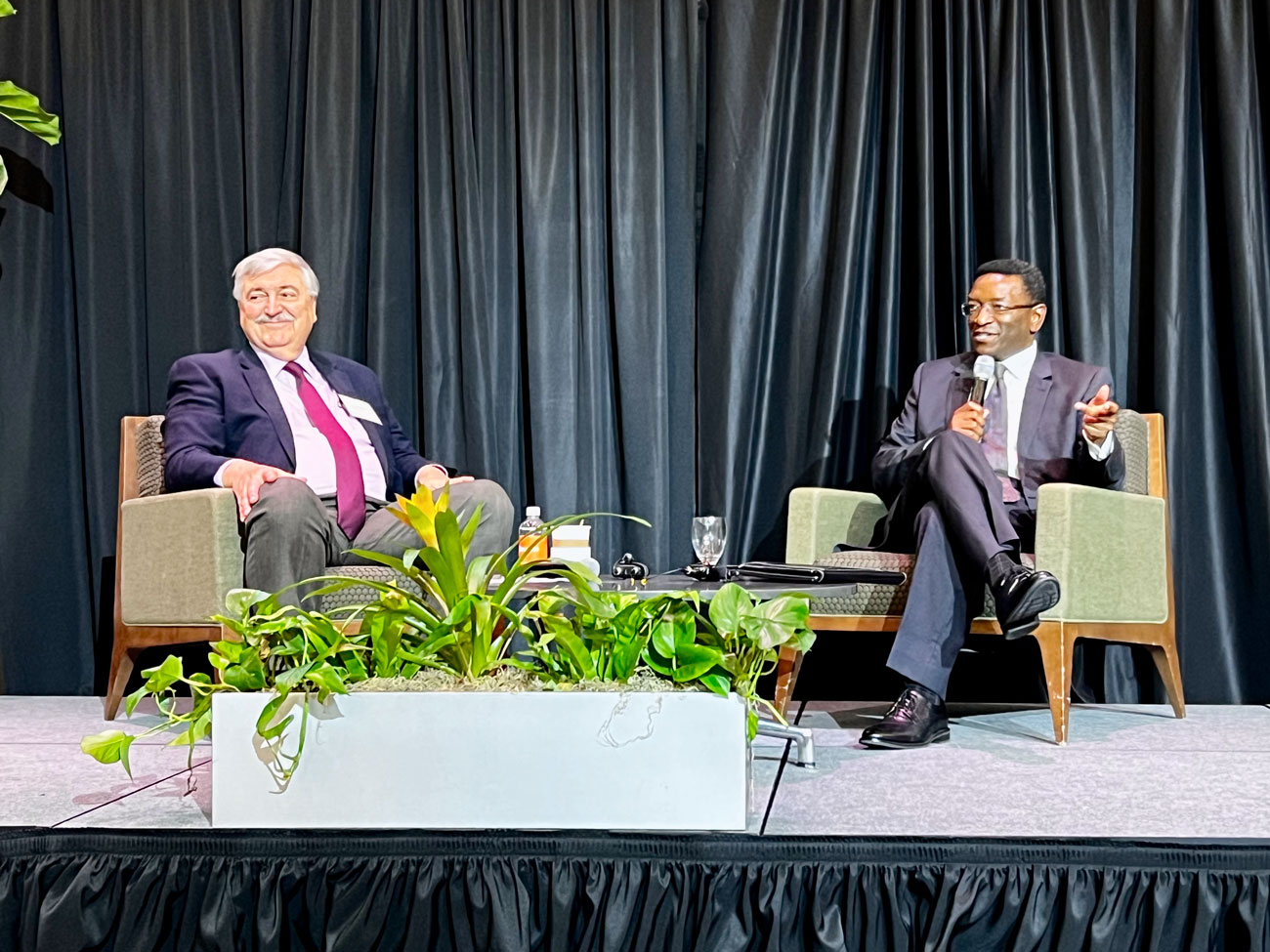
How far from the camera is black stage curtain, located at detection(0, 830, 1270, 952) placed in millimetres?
1395

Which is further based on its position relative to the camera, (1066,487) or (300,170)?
(300,170)

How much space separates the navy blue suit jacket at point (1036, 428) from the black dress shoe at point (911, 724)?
58 cm

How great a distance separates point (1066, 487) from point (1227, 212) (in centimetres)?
124

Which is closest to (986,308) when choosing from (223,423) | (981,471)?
(981,471)

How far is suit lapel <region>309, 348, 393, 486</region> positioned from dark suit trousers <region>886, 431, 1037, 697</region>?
1283mm

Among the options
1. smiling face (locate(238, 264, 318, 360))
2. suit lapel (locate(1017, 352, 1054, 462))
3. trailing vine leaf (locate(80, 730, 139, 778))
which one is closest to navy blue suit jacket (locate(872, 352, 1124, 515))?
suit lapel (locate(1017, 352, 1054, 462))

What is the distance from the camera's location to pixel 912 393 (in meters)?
3.16

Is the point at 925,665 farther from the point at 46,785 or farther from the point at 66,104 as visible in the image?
the point at 66,104

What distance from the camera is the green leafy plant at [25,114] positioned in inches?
135

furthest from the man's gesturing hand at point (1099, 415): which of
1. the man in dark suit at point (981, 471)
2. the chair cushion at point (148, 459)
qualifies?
the chair cushion at point (148, 459)

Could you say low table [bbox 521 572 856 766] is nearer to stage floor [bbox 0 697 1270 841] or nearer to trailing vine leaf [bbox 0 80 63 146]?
stage floor [bbox 0 697 1270 841]

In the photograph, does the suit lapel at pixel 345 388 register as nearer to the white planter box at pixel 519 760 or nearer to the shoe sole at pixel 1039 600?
the shoe sole at pixel 1039 600

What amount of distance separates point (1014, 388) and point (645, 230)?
3.52 ft

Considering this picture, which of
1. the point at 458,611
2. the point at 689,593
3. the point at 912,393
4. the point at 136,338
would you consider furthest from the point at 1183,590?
the point at 136,338
